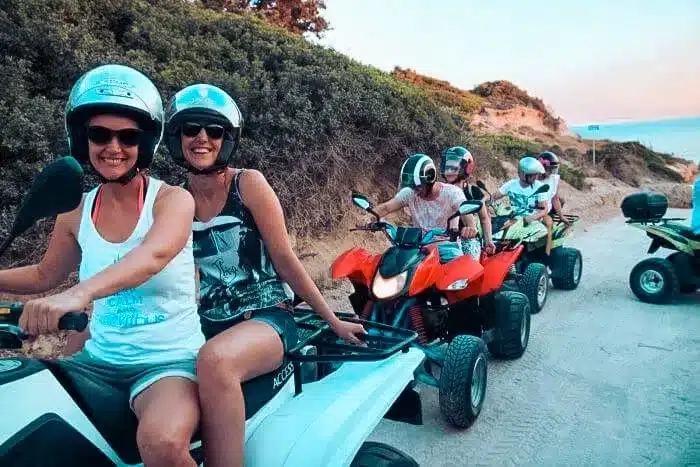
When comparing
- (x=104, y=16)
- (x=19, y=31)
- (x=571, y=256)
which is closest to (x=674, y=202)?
(x=571, y=256)

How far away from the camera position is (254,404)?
2.00m

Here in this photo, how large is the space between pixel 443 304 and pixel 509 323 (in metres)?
0.73

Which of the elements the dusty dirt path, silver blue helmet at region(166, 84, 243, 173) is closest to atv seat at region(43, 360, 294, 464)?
silver blue helmet at region(166, 84, 243, 173)

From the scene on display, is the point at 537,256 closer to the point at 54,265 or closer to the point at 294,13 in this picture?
the point at 54,265

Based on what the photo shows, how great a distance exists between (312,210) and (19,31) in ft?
13.0

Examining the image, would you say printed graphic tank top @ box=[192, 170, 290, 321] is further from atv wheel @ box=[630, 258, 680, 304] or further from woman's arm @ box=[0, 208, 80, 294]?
atv wheel @ box=[630, 258, 680, 304]

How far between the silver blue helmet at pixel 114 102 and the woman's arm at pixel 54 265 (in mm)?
286

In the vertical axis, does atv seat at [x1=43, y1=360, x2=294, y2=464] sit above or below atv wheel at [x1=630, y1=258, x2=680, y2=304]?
above

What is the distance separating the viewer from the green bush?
5595 millimetres

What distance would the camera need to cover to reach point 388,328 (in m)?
2.65

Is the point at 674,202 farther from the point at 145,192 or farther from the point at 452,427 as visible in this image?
the point at 145,192

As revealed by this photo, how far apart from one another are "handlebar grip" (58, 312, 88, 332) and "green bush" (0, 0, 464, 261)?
402 cm

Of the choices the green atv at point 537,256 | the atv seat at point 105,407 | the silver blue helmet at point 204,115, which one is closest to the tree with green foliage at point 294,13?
the green atv at point 537,256

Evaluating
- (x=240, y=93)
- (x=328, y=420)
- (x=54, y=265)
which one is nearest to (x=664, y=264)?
(x=240, y=93)
